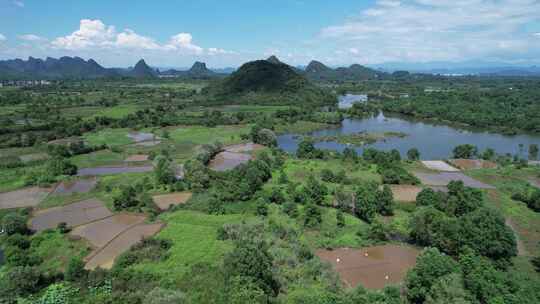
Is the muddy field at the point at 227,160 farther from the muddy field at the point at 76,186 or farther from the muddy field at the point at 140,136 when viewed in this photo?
the muddy field at the point at 140,136

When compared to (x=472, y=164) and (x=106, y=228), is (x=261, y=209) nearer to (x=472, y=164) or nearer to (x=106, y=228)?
(x=106, y=228)

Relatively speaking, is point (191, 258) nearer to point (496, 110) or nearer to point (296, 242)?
point (296, 242)

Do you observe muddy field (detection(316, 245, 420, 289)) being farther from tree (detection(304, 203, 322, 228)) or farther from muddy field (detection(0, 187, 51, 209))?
muddy field (detection(0, 187, 51, 209))

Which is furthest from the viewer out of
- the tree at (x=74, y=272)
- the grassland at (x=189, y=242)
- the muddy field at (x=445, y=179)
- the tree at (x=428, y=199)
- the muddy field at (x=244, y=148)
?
the muddy field at (x=244, y=148)

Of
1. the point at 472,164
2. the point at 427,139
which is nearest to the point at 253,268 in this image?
the point at 472,164

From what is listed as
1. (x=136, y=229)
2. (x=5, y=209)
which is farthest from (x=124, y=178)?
(x=136, y=229)

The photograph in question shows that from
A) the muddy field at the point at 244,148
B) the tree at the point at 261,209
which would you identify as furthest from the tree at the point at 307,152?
the tree at the point at 261,209
